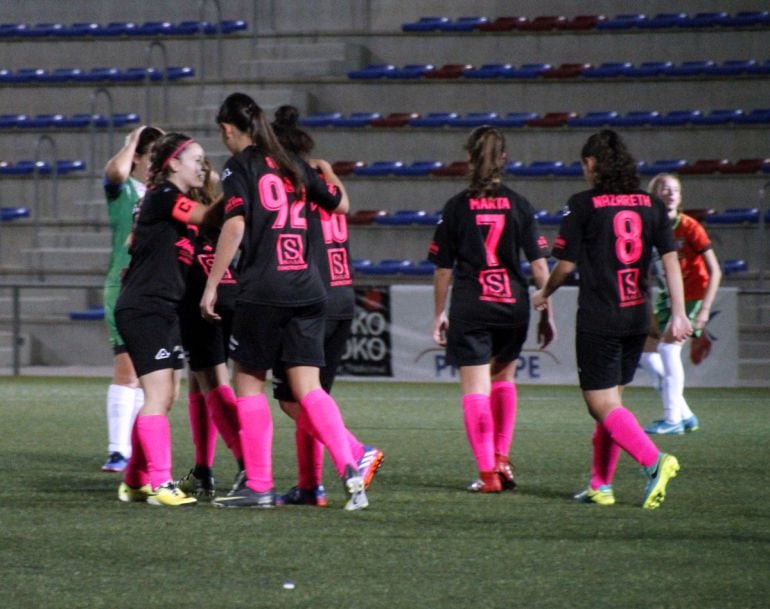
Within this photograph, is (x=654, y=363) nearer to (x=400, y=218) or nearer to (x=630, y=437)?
(x=630, y=437)

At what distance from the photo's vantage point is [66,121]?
66.5 feet

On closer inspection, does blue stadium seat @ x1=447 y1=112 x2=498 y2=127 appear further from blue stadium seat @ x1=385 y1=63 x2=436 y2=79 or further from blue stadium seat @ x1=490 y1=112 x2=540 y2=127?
blue stadium seat @ x1=385 y1=63 x2=436 y2=79

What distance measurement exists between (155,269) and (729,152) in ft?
42.5

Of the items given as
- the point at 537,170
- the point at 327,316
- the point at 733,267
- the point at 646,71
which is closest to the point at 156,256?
the point at 327,316

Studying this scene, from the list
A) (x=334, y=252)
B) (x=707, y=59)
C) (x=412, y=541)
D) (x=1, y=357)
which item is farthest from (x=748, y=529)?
(x=707, y=59)

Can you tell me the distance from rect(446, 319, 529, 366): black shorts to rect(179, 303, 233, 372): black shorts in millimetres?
1073

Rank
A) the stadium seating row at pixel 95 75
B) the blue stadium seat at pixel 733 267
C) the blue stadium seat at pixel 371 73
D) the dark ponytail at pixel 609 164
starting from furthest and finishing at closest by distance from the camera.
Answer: the stadium seating row at pixel 95 75
the blue stadium seat at pixel 371 73
the blue stadium seat at pixel 733 267
the dark ponytail at pixel 609 164

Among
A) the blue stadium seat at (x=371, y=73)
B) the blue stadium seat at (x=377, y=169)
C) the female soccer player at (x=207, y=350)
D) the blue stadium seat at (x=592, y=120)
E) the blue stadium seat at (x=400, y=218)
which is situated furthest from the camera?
the blue stadium seat at (x=371, y=73)

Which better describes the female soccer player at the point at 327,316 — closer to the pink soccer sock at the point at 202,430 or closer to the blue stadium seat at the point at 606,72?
the pink soccer sock at the point at 202,430

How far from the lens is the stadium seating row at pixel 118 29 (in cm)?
2111

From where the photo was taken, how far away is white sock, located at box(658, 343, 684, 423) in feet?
33.6

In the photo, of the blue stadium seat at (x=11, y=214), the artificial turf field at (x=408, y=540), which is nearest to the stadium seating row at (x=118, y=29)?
the blue stadium seat at (x=11, y=214)

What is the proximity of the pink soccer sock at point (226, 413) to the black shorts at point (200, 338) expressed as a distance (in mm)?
135

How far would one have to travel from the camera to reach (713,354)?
1444 cm
